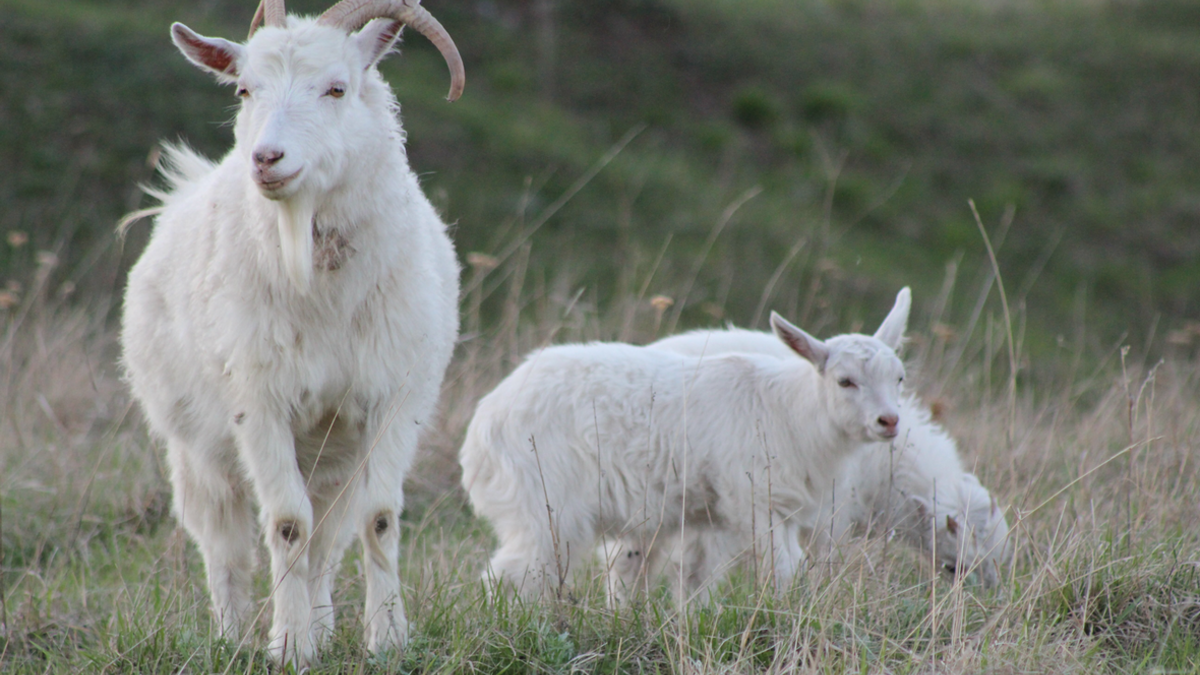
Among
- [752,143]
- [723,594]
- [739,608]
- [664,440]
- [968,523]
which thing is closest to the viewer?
[739,608]

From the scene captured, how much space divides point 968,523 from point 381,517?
8.61 ft

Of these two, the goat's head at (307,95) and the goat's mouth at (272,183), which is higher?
the goat's head at (307,95)

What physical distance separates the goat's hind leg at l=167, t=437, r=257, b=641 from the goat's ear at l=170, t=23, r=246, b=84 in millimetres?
1362

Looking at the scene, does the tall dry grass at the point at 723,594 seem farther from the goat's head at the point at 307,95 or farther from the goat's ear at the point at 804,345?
the goat's head at the point at 307,95

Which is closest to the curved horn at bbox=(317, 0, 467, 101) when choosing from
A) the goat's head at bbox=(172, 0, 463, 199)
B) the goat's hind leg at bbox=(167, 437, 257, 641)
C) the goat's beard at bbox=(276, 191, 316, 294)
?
the goat's head at bbox=(172, 0, 463, 199)

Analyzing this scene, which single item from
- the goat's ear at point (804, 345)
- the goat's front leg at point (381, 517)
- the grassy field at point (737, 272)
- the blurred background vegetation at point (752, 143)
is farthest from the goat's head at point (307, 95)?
the blurred background vegetation at point (752, 143)

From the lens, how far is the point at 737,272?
1221 centimetres

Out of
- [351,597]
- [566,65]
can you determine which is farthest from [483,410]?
[566,65]

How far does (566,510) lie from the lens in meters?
4.81

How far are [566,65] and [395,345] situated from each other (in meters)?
12.1

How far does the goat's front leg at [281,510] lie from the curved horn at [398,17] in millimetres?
1250

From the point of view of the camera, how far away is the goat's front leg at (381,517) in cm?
377

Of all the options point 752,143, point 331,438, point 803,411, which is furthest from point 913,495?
point 752,143

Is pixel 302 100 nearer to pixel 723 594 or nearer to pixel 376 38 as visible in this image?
pixel 376 38
